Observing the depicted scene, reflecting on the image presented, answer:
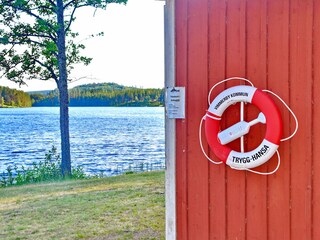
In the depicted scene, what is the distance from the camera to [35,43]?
8.66 meters

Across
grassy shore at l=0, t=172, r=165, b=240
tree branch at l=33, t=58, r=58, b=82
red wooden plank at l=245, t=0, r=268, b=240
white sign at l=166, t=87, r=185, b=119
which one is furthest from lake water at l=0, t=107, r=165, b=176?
red wooden plank at l=245, t=0, r=268, b=240

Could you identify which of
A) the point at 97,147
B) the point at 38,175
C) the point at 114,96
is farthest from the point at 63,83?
the point at 114,96

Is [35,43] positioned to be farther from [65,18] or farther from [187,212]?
[187,212]

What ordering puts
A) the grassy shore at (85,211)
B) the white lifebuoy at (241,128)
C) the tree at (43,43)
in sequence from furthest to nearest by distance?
1. the tree at (43,43)
2. the grassy shore at (85,211)
3. the white lifebuoy at (241,128)

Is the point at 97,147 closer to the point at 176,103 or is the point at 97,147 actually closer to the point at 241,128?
the point at 176,103

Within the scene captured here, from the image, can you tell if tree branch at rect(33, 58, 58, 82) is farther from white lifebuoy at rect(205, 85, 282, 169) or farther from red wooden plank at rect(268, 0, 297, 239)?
red wooden plank at rect(268, 0, 297, 239)

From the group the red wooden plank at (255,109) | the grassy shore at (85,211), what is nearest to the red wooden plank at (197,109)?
the red wooden plank at (255,109)

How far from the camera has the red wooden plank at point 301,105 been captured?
214 cm

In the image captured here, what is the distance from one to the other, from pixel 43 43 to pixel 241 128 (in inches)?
280

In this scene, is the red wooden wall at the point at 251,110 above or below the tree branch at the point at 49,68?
below

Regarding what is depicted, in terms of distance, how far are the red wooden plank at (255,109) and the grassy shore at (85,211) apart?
68.6 inches

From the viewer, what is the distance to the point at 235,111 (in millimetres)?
2270

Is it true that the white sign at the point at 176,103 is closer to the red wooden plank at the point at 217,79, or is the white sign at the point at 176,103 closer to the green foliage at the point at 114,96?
the red wooden plank at the point at 217,79

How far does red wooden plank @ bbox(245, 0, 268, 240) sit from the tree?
20.3ft
